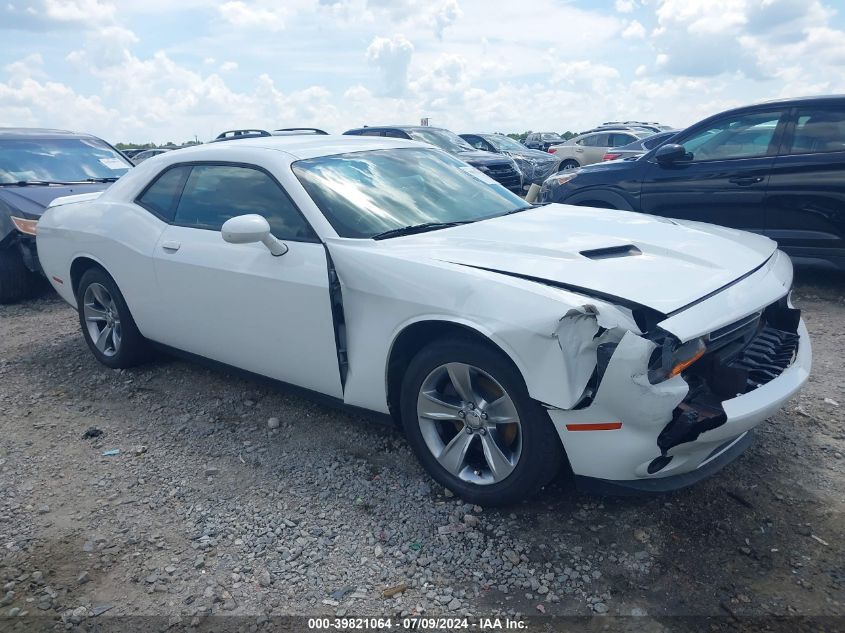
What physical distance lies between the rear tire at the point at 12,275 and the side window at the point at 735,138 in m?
6.94

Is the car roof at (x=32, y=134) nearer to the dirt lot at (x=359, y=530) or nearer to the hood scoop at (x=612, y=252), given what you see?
the dirt lot at (x=359, y=530)

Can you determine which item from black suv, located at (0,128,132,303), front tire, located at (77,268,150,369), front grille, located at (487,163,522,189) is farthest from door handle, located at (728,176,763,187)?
front grille, located at (487,163,522,189)

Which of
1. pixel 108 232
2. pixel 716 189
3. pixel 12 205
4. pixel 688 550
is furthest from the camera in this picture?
pixel 12 205

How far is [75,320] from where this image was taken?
22.1 ft

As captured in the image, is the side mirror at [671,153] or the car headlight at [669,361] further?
the side mirror at [671,153]

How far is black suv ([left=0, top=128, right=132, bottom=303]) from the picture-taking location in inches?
283

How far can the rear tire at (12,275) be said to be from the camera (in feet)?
24.0

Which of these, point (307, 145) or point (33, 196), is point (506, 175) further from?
point (307, 145)

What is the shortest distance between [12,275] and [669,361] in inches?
280

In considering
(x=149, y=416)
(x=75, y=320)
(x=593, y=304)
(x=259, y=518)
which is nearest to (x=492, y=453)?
(x=593, y=304)

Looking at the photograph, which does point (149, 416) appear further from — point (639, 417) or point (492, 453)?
point (639, 417)

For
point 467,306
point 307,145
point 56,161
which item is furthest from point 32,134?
point 467,306

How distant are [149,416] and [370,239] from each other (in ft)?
6.71

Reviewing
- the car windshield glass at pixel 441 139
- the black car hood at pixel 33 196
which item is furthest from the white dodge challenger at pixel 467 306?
the car windshield glass at pixel 441 139
